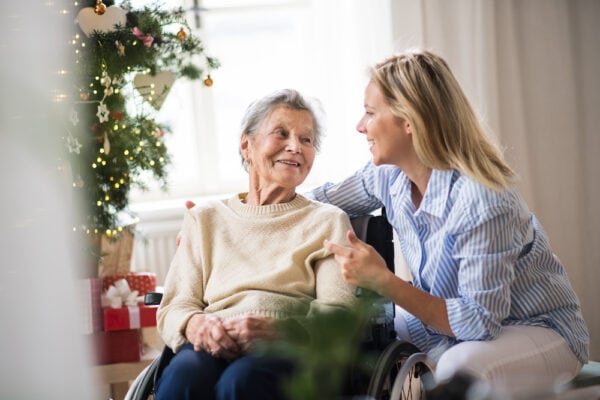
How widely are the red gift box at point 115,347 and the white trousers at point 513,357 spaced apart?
1489 mm

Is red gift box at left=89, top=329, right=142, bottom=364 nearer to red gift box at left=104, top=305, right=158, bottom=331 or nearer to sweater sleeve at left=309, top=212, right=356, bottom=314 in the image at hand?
red gift box at left=104, top=305, right=158, bottom=331

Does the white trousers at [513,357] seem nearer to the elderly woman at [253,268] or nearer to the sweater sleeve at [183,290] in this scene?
the elderly woman at [253,268]

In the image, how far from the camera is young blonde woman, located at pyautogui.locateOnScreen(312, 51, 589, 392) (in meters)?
1.97

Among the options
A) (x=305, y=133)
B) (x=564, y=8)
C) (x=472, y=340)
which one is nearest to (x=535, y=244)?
(x=472, y=340)

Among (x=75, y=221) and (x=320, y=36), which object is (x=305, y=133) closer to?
(x=75, y=221)

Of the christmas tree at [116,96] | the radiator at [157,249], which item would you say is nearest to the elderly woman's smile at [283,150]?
the christmas tree at [116,96]

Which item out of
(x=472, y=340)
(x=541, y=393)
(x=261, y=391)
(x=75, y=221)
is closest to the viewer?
(x=541, y=393)

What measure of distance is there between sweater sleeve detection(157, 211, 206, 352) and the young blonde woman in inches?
16.6

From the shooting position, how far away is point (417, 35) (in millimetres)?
3844

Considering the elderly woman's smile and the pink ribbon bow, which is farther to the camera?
the pink ribbon bow

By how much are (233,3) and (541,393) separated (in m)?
3.53

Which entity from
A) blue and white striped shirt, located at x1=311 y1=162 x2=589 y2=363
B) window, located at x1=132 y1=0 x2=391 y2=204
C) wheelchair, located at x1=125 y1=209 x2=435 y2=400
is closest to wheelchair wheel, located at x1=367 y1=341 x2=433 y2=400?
wheelchair, located at x1=125 y1=209 x2=435 y2=400

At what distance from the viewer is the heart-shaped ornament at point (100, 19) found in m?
2.79

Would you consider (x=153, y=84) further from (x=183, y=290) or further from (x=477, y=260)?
(x=477, y=260)
